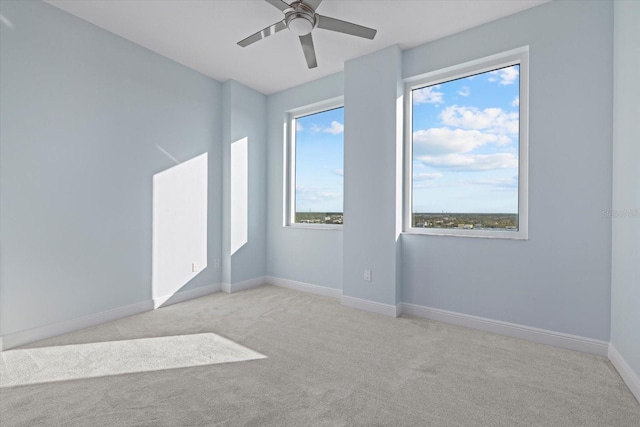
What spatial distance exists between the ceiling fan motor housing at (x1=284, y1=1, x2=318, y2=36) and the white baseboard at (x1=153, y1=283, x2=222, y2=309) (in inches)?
121

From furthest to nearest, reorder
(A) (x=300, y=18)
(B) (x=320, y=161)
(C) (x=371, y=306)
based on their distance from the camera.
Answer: (B) (x=320, y=161) → (C) (x=371, y=306) → (A) (x=300, y=18)

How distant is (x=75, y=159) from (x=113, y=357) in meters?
1.74

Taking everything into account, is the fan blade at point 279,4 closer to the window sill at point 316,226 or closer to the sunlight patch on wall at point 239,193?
the sunlight patch on wall at point 239,193

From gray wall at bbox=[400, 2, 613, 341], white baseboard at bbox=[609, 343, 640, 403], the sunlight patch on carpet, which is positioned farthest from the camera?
gray wall at bbox=[400, 2, 613, 341]

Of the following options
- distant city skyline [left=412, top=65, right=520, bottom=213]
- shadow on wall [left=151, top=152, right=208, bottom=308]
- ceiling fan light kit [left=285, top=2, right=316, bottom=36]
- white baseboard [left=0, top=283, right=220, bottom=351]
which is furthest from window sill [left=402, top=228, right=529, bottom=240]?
white baseboard [left=0, top=283, right=220, bottom=351]

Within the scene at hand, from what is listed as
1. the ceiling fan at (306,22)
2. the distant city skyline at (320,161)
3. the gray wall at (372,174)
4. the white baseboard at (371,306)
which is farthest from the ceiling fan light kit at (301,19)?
the white baseboard at (371,306)

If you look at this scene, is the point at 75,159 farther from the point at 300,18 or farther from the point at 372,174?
the point at 372,174

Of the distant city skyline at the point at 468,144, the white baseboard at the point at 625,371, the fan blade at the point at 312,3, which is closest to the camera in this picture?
the white baseboard at the point at 625,371

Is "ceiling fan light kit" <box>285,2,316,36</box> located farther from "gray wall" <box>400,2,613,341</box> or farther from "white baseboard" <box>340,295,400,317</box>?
"white baseboard" <box>340,295,400,317</box>

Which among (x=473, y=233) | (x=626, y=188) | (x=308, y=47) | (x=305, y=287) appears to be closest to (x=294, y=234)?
(x=305, y=287)

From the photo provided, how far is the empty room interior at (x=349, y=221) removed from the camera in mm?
1779

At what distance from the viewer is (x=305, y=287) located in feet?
13.1

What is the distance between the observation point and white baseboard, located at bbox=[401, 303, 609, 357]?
2225 millimetres

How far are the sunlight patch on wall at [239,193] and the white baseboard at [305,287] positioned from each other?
2.39 ft
